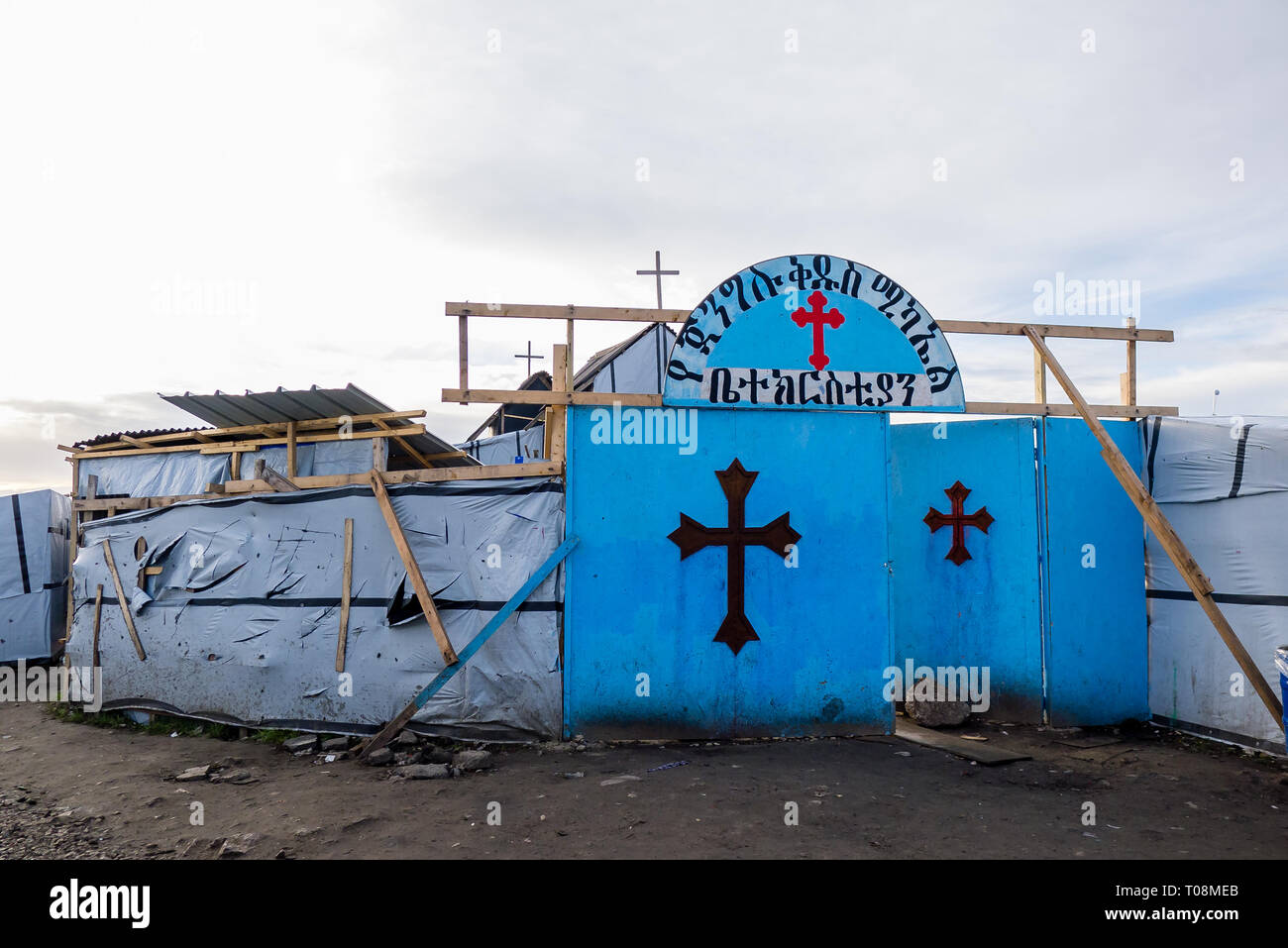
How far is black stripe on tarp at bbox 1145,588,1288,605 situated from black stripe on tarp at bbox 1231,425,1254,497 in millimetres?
955

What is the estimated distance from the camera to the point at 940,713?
336 inches

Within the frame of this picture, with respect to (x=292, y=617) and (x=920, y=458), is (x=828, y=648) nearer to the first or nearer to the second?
(x=920, y=458)

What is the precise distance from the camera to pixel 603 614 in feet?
25.4

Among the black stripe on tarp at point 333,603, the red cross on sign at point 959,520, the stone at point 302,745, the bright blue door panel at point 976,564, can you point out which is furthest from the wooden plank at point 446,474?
the red cross on sign at point 959,520

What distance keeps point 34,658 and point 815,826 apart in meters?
14.3

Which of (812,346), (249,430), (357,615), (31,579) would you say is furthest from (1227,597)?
(31,579)

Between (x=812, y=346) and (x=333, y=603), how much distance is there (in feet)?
18.1

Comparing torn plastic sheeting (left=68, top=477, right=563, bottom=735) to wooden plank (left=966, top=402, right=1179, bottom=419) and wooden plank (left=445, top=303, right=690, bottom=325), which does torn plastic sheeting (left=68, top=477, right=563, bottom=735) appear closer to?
wooden plank (left=445, top=303, right=690, bottom=325)

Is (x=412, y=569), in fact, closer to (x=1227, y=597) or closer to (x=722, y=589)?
(x=722, y=589)

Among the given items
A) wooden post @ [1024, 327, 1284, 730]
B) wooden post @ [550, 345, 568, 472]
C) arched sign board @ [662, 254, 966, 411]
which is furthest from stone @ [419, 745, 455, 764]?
wooden post @ [1024, 327, 1284, 730]

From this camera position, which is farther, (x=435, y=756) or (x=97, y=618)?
(x=97, y=618)

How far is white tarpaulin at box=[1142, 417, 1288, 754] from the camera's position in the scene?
24.1 ft

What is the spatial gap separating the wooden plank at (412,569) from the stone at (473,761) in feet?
2.73
